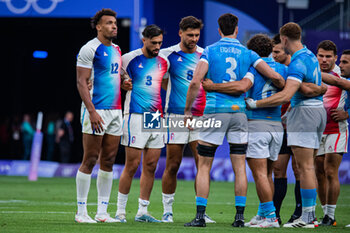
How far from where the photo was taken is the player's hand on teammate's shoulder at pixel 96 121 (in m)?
7.36

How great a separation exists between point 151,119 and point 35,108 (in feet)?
68.4

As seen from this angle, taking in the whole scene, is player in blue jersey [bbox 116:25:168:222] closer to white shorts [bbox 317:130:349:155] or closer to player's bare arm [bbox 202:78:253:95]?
player's bare arm [bbox 202:78:253:95]

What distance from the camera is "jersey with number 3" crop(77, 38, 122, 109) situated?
294 inches

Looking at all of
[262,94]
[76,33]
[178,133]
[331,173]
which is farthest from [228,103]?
[76,33]

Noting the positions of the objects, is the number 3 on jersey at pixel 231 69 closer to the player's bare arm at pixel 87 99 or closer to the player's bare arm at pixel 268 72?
the player's bare arm at pixel 268 72

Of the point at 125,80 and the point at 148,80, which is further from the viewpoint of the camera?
the point at 148,80

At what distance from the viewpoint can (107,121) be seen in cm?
756

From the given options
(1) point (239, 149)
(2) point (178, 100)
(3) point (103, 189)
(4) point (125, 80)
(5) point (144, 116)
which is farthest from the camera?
(2) point (178, 100)

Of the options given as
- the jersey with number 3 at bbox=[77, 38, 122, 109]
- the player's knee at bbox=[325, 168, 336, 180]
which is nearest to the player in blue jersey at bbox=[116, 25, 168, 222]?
the jersey with number 3 at bbox=[77, 38, 122, 109]

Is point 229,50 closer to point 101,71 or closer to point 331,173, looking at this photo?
point 101,71

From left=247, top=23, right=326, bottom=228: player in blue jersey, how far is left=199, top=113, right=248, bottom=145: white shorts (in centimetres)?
26

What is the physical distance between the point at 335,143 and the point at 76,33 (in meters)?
17.6

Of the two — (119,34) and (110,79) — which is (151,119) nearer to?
(110,79)

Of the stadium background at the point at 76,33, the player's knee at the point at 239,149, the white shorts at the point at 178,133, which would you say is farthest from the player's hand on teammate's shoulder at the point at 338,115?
the stadium background at the point at 76,33
